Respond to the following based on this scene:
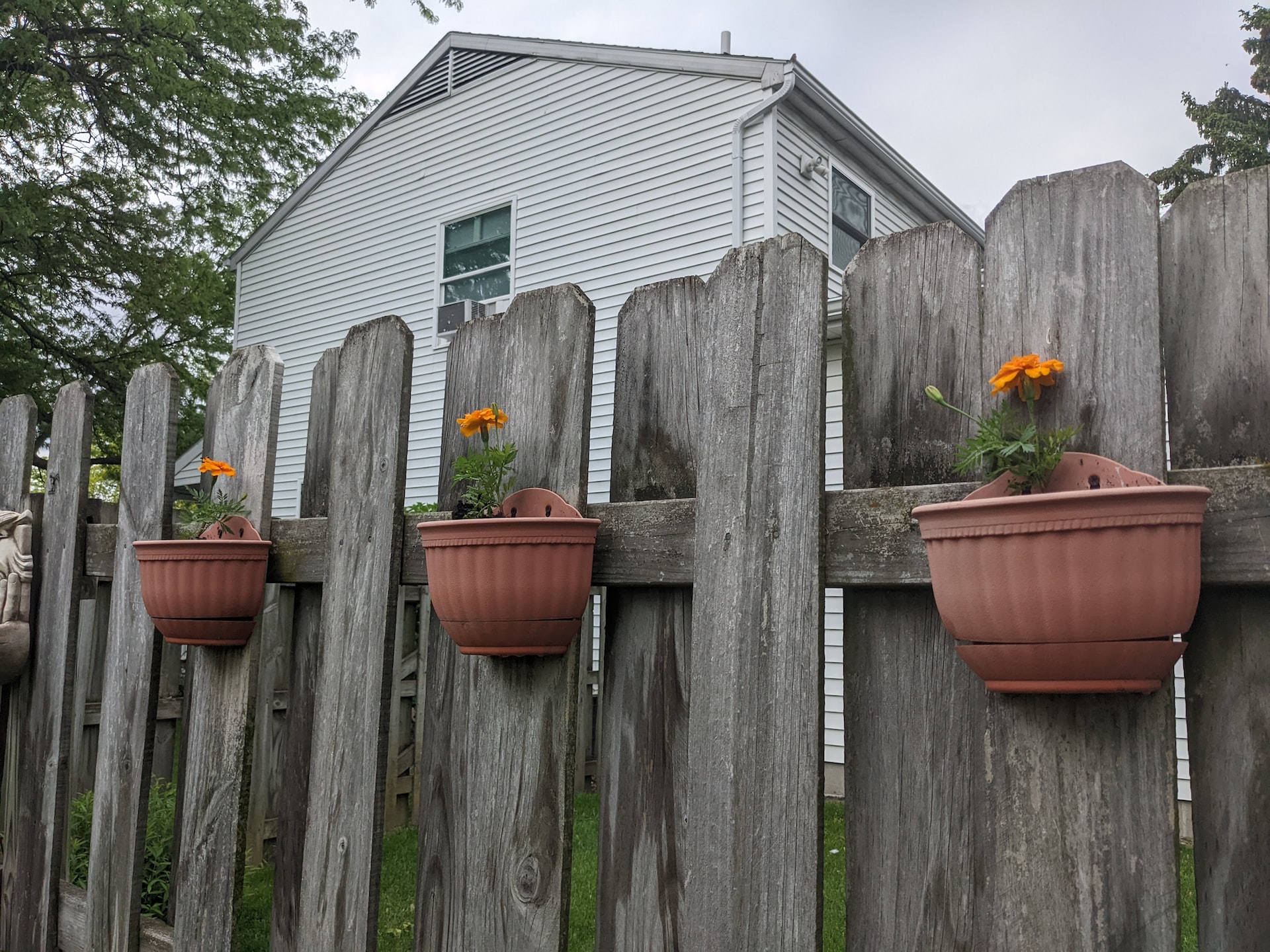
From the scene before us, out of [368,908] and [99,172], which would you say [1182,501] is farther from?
[99,172]

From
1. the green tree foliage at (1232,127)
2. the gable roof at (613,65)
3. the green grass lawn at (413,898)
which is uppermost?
the green tree foliage at (1232,127)

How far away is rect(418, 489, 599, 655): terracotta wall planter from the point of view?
1.65 metres

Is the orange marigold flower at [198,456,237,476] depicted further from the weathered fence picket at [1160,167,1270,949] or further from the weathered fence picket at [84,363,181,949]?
the weathered fence picket at [1160,167,1270,949]

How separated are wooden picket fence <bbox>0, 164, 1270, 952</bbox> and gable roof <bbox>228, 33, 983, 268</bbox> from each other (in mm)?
8388

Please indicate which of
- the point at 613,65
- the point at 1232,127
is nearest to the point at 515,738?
the point at 613,65

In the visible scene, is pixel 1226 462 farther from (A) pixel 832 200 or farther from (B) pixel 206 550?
(A) pixel 832 200

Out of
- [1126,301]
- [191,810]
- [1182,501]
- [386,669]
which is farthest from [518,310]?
[191,810]

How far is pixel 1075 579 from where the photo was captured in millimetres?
1139

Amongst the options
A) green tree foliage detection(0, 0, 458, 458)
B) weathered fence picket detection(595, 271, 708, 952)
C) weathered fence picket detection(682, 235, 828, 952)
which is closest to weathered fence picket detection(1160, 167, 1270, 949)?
weathered fence picket detection(682, 235, 828, 952)

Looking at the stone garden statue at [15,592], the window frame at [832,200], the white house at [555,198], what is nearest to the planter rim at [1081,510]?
the stone garden statue at [15,592]

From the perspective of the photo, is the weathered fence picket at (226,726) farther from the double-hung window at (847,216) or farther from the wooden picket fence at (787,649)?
the double-hung window at (847,216)

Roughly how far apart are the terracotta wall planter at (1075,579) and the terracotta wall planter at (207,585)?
5.39ft

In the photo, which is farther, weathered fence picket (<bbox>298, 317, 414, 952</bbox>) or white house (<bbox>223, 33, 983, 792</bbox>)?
white house (<bbox>223, 33, 983, 792</bbox>)

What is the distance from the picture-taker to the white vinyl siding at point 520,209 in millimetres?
9773
